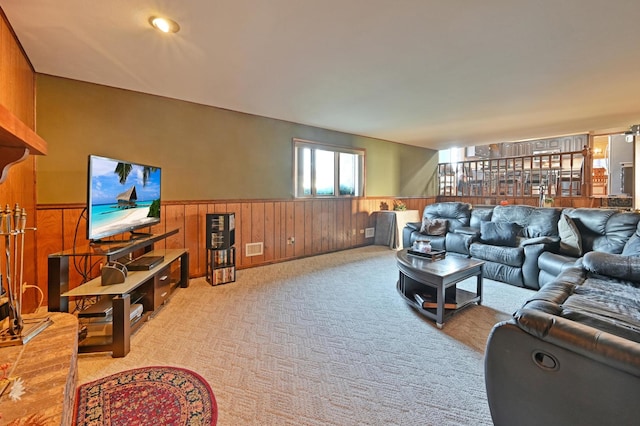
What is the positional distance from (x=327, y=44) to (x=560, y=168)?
652 centimetres

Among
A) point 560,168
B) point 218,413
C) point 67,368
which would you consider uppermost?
point 560,168

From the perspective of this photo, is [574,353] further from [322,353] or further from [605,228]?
[605,228]

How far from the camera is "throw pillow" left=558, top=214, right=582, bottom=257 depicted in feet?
10.4

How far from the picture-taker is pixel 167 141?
343 centimetres

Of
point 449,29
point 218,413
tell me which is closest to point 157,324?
point 218,413

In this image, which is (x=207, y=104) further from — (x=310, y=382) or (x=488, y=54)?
(x=310, y=382)

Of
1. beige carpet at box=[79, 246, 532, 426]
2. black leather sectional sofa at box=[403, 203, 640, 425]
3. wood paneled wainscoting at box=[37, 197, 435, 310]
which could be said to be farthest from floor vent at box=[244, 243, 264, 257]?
black leather sectional sofa at box=[403, 203, 640, 425]

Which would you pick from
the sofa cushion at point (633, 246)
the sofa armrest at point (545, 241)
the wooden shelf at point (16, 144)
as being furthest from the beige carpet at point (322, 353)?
the wooden shelf at point (16, 144)

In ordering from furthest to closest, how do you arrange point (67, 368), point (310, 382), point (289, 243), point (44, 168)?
point (289, 243), point (44, 168), point (310, 382), point (67, 368)

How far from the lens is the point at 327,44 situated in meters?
2.21

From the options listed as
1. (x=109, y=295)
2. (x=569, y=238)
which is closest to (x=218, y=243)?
(x=109, y=295)

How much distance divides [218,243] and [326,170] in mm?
2523

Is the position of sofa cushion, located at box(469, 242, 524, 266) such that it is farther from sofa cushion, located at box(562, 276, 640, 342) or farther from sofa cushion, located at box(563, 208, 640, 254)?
sofa cushion, located at box(562, 276, 640, 342)

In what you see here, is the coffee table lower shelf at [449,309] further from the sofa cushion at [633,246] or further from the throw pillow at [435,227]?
the throw pillow at [435,227]
